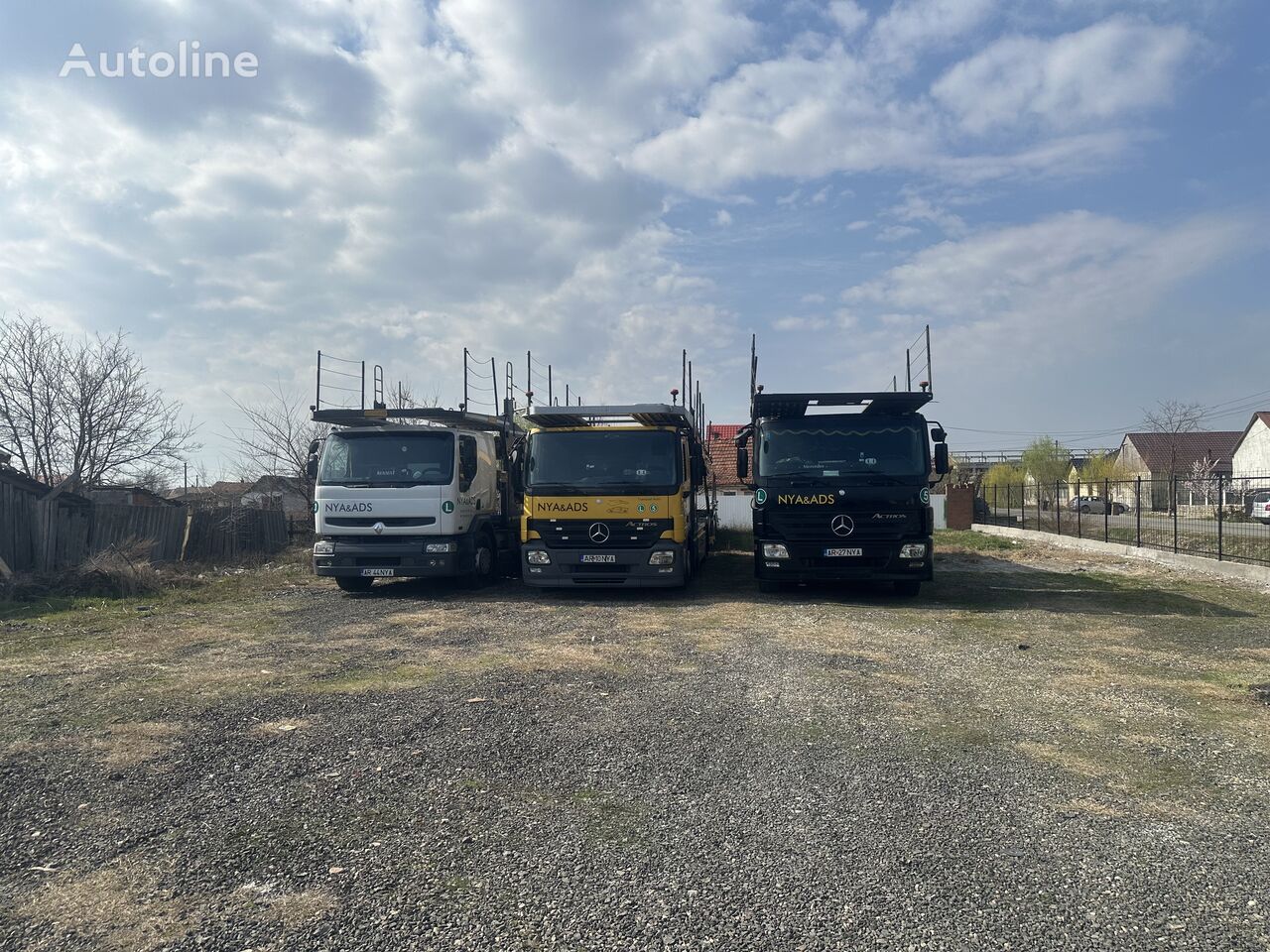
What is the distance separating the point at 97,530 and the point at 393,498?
6751 millimetres

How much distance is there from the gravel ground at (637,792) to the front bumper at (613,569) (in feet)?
9.04

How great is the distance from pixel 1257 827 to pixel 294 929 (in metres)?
4.12

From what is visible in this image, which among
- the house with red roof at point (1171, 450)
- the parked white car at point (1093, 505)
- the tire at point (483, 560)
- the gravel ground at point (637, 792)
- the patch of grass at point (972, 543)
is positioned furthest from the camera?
the house with red roof at point (1171, 450)

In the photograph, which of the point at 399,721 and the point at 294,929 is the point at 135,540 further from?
the point at 294,929

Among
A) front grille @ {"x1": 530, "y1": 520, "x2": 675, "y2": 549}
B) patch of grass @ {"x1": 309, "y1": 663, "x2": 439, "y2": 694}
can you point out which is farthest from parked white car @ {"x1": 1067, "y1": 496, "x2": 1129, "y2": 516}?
patch of grass @ {"x1": 309, "y1": 663, "x2": 439, "y2": 694}

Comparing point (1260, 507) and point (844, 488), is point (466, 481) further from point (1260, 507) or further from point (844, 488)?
point (1260, 507)

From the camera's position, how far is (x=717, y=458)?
23250mm

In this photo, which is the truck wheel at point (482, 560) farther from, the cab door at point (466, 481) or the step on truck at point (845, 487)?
the step on truck at point (845, 487)

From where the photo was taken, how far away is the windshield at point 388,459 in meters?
11.9

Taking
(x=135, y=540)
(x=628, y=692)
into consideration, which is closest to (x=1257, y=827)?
(x=628, y=692)

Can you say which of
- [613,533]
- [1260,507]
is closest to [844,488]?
[613,533]

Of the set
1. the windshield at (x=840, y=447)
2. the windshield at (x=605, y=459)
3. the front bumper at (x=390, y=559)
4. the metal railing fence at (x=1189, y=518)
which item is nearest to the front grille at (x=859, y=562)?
the windshield at (x=840, y=447)

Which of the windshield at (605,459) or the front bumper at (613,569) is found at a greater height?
the windshield at (605,459)

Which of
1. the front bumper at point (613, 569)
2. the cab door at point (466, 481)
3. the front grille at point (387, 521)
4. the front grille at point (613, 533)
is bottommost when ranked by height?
the front bumper at point (613, 569)
